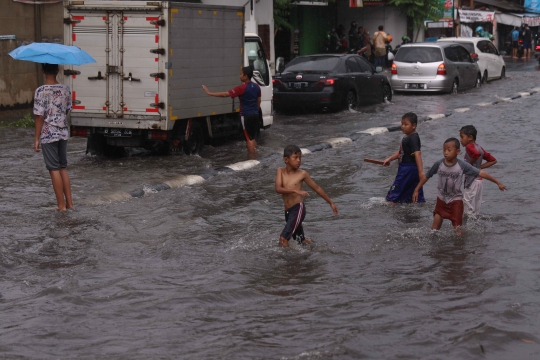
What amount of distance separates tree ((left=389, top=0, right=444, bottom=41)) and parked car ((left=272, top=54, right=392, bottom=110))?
1577 cm

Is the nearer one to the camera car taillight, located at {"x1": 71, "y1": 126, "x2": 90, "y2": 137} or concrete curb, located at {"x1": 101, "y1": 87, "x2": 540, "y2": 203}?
concrete curb, located at {"x1": 101, "y1": 87, "x2": 540, "y2": 203}

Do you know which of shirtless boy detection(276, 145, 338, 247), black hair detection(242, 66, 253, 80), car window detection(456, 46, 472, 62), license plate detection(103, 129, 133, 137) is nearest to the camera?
shirtless boy detection(276, 145, 338, 247)

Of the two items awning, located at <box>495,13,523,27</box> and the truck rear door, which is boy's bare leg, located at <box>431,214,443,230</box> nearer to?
the truck rear door

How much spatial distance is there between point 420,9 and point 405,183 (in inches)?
1150

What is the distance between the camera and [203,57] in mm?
14438

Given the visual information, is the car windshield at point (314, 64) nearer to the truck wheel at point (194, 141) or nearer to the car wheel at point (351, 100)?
the car wheel at point (351, 100)

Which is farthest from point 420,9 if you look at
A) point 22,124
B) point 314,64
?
point 22,124

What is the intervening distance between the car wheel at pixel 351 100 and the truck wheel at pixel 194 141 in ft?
23.8

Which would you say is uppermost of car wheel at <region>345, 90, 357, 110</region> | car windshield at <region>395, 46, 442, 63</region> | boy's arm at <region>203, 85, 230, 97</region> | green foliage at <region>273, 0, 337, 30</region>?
green foliage at <region>273, 0, 337, 30</region>

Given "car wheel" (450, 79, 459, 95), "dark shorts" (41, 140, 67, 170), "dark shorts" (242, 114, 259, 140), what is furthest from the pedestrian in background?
"car wheel" (450, 79, 459, 95)

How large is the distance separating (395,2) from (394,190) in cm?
2739

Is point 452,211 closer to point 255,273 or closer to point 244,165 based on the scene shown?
point 255,273

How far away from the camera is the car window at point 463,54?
27247mm

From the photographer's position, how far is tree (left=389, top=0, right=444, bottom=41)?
3744 centimetres
